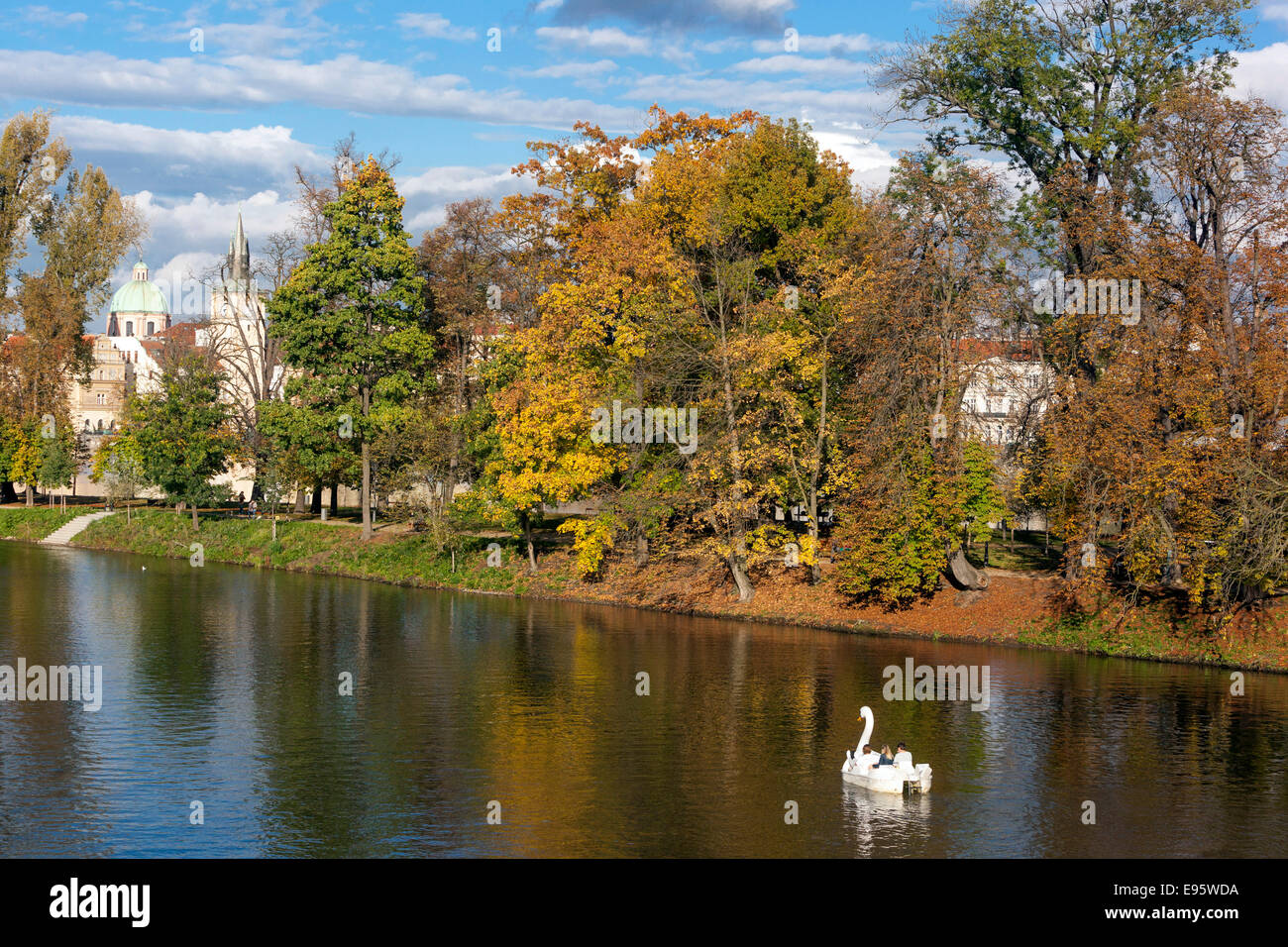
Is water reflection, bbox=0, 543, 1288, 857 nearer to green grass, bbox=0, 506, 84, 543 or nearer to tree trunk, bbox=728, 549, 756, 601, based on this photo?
tree trunk, bbox=728, 549, 756, 601

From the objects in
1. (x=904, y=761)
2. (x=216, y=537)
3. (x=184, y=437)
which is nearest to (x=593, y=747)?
(x=904, y=761)

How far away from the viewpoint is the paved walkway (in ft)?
265

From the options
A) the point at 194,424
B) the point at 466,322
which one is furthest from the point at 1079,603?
the point at 194,424

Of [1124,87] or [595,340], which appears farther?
[595,340]

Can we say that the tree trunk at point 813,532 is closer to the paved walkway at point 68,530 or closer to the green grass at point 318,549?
the green grass at point 318,549

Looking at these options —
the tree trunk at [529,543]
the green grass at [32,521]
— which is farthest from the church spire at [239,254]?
the tree trunk at [529,543]

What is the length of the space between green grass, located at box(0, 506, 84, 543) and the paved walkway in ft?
2.19

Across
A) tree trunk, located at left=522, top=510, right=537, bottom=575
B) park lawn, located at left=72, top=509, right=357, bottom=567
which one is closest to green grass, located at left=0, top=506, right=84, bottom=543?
park lawn, located at left=72, top=509, right=357, bottom=567

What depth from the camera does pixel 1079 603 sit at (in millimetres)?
45062

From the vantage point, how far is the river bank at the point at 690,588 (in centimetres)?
4266

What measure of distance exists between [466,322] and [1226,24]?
42.4 m

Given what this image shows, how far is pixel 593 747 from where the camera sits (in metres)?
29.1

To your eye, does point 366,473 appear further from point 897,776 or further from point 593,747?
point 897,776
